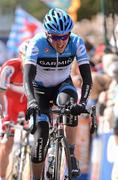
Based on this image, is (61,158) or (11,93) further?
(11,93)

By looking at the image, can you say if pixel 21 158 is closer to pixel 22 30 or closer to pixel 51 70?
pixel 51 70

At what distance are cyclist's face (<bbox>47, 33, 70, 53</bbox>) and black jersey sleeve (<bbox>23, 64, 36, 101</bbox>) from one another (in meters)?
0.39

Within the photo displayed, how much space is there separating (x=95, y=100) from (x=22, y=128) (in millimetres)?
2679

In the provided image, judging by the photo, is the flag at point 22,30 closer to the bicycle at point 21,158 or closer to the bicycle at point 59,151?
the bicycle at point 21,158

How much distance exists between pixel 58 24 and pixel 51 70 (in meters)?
0.75

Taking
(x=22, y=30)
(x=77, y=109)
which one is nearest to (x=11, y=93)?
(x=77, y=109)

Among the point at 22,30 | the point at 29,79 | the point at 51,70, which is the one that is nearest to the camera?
the point at 29,79

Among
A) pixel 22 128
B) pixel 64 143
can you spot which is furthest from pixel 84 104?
pixel 22 128

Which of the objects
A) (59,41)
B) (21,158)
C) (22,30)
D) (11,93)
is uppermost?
(22,30)

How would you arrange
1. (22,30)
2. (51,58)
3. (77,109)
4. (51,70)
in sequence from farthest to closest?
1. (22,30)
2. (51,70)
3. (51,58)
4. (77,109)

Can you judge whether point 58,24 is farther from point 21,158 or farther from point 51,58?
point 21,158

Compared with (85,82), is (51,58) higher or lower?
higher

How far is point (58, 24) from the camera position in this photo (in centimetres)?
907

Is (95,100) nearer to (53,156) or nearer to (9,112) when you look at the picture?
(9,112)
